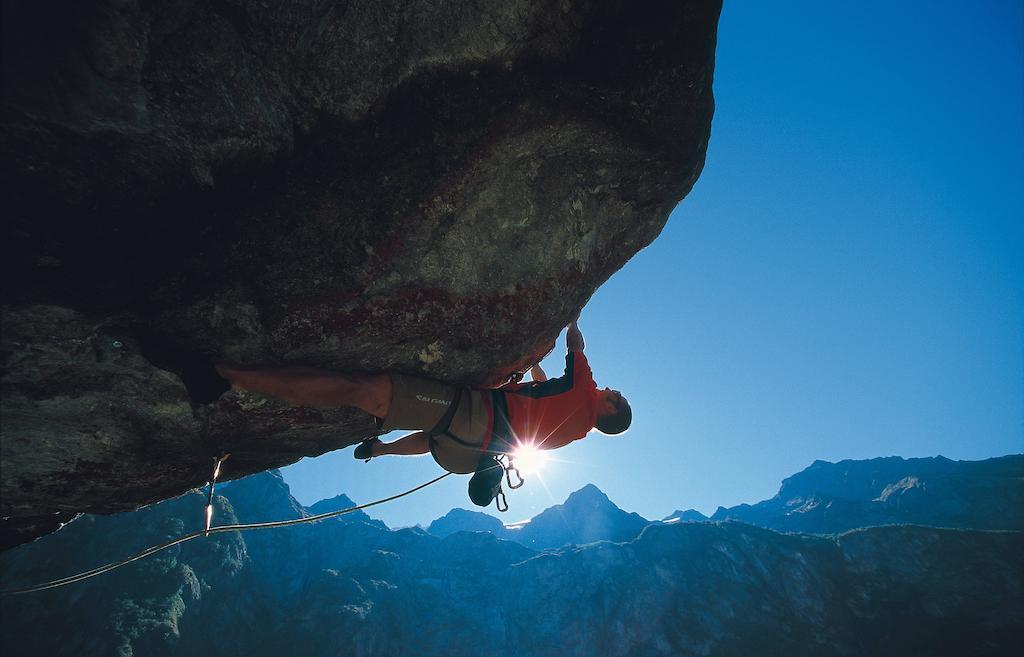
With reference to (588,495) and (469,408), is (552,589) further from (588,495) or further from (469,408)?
(469,408)

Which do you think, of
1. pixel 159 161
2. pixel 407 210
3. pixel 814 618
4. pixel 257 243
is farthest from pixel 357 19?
pixel 814 618

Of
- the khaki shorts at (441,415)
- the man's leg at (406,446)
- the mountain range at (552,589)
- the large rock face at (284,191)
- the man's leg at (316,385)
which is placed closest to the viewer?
the large rock face at (284,191)

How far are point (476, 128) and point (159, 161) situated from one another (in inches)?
87.6

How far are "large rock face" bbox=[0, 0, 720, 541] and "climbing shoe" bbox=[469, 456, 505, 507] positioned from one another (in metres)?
1.35

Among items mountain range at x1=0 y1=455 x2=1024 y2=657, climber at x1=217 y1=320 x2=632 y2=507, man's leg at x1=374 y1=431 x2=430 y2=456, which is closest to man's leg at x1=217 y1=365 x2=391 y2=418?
climber at x1=217 y1=320 x2=632 y2=507

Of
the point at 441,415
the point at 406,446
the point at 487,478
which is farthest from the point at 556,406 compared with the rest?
the point at 406,446

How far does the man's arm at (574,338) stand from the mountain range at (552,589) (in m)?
43.2

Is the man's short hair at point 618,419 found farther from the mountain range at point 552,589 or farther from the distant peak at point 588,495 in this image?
the distant peak at point 588,495

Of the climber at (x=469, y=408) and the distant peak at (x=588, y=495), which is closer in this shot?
the climber at (x=469, y=408)

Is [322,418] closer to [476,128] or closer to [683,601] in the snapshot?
[476,128]

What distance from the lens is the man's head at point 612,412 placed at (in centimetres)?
555

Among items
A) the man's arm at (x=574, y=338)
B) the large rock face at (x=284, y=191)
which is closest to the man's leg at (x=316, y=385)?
the large rock face at (x=284, y=191)

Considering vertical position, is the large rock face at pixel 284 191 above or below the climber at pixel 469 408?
above

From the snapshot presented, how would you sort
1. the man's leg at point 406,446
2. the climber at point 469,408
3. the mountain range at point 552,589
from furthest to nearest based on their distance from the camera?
1. the mountain range at point 552,589
2. the man's leg at point 406,446
3. the climber at point 469,408
